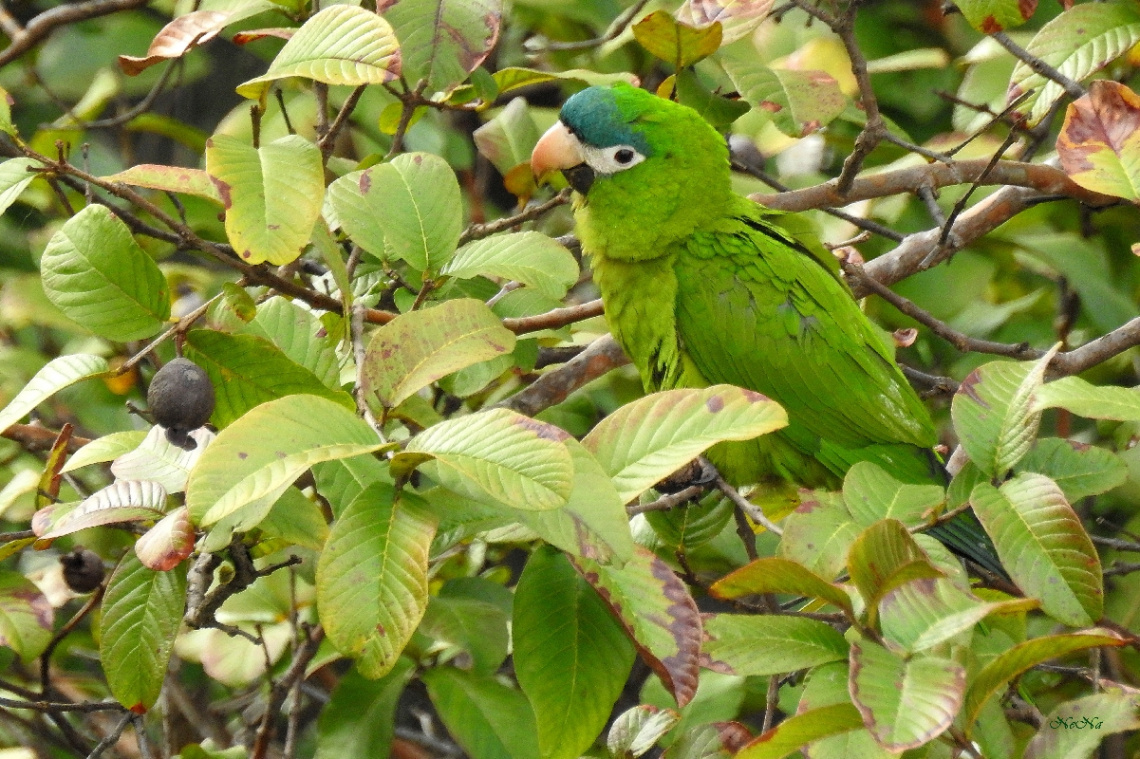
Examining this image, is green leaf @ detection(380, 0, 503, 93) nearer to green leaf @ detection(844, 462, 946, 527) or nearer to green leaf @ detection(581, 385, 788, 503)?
green leaf @ detection(581, 385, 788, 503)

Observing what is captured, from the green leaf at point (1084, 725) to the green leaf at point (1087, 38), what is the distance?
3.45 feet

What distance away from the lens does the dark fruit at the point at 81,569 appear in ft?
5.04

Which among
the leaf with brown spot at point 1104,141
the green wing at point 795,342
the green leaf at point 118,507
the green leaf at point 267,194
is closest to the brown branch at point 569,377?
the green wing at point 795,342

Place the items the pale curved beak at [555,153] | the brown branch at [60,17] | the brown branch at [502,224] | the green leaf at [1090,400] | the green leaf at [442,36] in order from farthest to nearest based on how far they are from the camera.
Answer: the brown branch at [60,17]
the pale curved beak at [555,153]
the brown branch at [502,224]
the green leaf at [442,36]
the green leaf at [1090,400]

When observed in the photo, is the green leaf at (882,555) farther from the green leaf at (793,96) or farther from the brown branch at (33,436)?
the brown branch at (33,436)

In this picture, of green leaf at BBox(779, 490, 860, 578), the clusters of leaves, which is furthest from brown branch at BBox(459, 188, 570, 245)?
green leaf at BBox(779, 490, 860, 578)

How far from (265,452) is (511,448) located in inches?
8.7

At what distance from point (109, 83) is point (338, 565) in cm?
158

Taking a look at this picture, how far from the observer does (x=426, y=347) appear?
1.21 metres

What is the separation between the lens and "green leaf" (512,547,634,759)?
1.18 meters

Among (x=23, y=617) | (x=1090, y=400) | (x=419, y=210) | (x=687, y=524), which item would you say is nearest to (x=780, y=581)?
(x=1090, y=400)

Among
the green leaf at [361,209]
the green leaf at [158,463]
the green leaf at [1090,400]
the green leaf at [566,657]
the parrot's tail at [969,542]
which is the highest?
the green leaf at [361,209]

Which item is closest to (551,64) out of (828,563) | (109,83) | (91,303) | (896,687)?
(109,83)

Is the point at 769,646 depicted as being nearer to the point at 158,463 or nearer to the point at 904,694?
the point at 904,694
